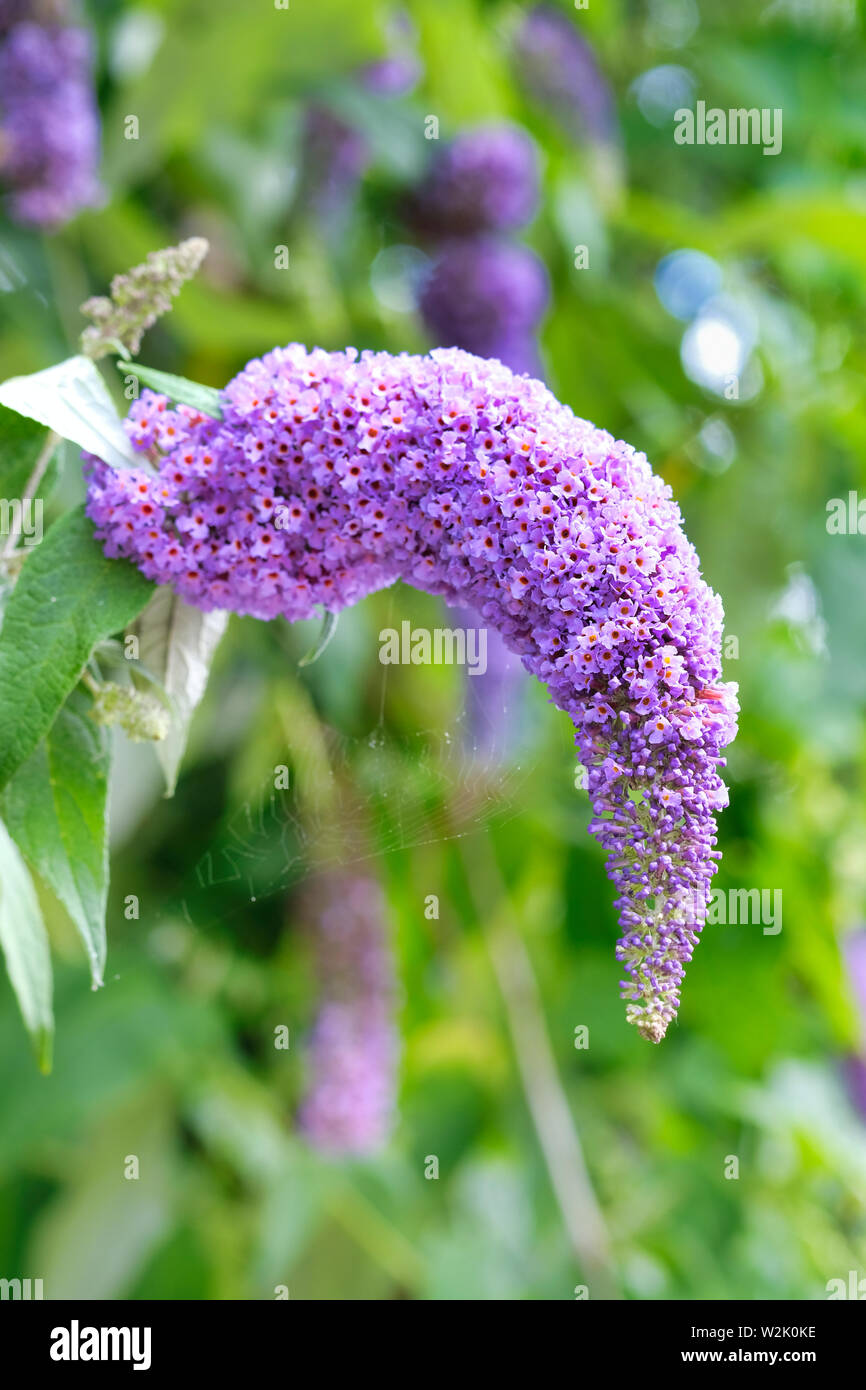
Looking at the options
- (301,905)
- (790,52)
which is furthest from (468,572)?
(790,52)

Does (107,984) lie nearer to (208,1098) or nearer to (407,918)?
(208,1098)

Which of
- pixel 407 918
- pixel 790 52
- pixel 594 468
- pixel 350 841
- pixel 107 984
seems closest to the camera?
pixel 594 468

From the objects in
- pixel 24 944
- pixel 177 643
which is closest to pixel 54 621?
pixel 177 643

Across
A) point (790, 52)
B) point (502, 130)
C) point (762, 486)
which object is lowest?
point (762, 486)

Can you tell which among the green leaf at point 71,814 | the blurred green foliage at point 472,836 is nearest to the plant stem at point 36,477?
the green leaf at point 71,814

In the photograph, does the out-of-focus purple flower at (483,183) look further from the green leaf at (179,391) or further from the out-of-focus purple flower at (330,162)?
the green leaf at (179,391)

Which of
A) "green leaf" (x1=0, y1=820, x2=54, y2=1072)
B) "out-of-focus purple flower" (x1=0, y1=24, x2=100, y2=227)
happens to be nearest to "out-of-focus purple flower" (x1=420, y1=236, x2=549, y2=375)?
"out-of-focus purple flower" (x1=0, y1=24, x2=100, y2=227)
